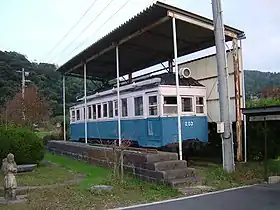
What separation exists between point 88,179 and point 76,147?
7405mm

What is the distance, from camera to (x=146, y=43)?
692 inches

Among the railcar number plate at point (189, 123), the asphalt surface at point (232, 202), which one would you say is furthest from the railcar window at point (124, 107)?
the asphalt surface at point (232, 202)

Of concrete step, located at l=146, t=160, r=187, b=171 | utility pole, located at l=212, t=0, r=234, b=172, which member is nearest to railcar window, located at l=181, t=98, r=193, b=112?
utility pole, located at l=212, t=0, r=234, b=172

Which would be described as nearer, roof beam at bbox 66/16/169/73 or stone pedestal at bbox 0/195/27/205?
stone pedestal at bbox 0/195/27/205

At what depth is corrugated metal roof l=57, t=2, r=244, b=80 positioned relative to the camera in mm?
13742

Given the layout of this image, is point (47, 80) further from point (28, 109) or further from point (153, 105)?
point (153, 105)

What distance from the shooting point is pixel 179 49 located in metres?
18.6

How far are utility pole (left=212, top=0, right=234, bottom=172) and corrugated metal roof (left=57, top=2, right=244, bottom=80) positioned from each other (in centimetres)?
146

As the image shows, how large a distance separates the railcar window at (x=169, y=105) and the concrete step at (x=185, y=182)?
4.38 meters

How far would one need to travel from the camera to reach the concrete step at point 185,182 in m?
9.98

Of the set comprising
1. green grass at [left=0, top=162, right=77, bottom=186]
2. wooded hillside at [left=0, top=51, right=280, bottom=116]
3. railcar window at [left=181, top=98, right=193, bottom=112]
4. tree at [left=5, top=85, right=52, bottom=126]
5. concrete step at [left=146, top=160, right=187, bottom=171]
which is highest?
wooded hillside at [left=0, top=51, right=280, bottom=116]

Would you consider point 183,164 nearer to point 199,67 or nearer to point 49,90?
point 199,67

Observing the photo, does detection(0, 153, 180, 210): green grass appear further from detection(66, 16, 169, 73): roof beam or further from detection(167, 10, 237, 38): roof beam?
detection(66, 16, 169, 73): roof beam

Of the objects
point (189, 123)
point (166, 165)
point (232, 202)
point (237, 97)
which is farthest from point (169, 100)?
point (232, 202)
